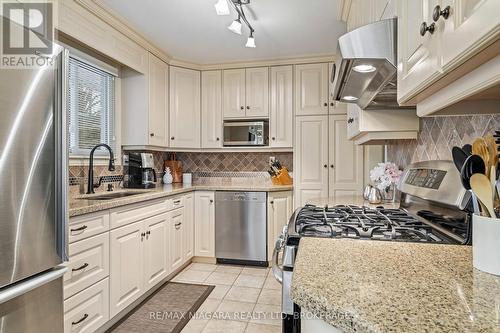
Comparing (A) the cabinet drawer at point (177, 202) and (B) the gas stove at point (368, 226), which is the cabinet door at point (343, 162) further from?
(B) the gas stove at point (368, 226)

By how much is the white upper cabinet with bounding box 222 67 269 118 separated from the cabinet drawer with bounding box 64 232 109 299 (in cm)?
217

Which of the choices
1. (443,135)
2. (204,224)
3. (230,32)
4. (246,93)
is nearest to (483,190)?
(443,135)

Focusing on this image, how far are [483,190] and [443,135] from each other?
82cm

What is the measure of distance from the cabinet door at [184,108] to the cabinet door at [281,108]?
0.92 meters

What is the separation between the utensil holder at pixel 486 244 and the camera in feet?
2.25

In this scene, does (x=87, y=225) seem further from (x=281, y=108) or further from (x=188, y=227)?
(x=281, y=108)

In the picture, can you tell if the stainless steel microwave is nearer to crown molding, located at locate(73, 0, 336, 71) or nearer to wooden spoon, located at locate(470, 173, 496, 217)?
crown molding, located at locate(73, 0, 336, 71)

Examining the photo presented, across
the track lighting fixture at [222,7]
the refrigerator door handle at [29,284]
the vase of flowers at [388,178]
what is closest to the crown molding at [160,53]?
the track lighting fixture at [222,7]

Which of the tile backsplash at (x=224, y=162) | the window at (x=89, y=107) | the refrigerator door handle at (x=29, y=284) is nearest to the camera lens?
the refrigerator door handle at (x=29, y=284)

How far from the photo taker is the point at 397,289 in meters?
0.61

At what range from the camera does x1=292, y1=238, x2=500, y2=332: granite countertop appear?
489 mm

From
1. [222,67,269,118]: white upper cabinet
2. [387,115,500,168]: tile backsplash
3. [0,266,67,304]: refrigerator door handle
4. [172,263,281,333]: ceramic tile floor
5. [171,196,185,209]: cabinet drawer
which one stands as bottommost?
[172,263,281,333]: ceramic tile floor

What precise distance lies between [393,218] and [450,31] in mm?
982

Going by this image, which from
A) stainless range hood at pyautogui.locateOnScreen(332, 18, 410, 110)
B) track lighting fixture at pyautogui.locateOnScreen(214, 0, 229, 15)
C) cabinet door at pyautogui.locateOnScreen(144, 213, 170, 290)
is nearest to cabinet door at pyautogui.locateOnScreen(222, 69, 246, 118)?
cabinet door at pyautogui.locateOnScreen(144, 213, 170, 290)
